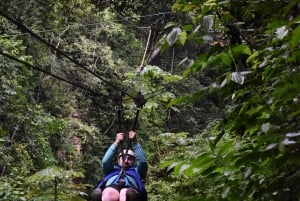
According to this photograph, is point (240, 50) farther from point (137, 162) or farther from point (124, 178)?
point (137, 162)

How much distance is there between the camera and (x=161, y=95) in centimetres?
508

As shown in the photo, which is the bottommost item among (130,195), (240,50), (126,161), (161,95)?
(240,50)

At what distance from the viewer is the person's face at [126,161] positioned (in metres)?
3.31

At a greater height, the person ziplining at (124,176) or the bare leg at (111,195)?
the person ziplining at (124,176)

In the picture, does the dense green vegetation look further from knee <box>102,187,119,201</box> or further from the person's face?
knee <box>102,187,119,201</box>

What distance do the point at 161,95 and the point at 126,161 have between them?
5.65ft

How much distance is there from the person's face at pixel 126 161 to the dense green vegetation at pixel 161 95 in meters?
0.26

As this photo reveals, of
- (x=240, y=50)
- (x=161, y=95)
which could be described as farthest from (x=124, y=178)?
(x=240, y=50)

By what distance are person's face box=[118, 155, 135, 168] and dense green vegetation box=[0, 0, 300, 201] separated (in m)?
0.26

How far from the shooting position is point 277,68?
1.18 meters

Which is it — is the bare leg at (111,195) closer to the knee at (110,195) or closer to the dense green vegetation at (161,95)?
the knee at (110,195)

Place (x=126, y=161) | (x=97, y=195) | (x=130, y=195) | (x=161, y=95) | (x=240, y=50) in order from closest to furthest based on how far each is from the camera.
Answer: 1. (x=240, y=50)
2. (x=130, y=195)
3. (x=97, y=195)
4. (x=126, y=161)
5. (x=161, y=95)

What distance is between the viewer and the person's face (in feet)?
10.9

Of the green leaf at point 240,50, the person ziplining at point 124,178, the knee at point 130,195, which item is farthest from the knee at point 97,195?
the green leaf at point 240,50
